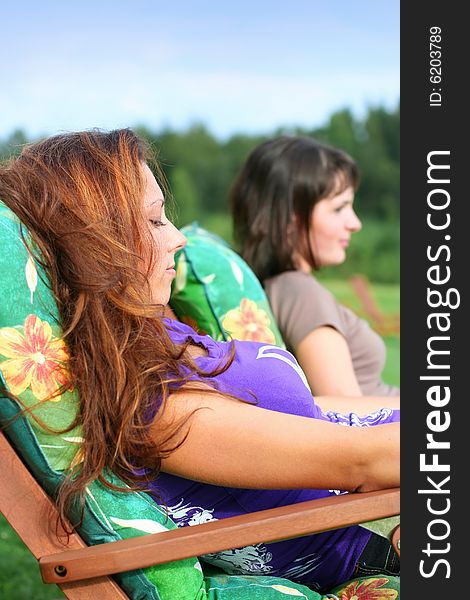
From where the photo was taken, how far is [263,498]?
1864mm

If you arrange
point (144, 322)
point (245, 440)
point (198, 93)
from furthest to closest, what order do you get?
Result: 1. point (198, 93)
2. point (144, 322)
3. point (245, 440)

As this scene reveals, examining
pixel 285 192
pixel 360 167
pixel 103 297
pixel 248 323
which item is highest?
pixel 360 167

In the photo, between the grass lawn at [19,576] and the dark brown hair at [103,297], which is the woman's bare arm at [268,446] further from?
the grass lawn at [19,576]

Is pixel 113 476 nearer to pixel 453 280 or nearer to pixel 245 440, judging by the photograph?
pixel 245 440

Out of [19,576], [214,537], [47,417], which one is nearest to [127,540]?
[214,537]

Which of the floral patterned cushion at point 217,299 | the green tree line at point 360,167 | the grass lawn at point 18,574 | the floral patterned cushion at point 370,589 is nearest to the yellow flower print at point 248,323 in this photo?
the floral patterned cushion at point 217,299

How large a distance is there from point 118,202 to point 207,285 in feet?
4.43

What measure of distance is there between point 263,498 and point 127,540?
1.02 ft

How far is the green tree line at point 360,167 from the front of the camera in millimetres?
13906

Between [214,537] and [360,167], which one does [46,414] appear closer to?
[214,537]

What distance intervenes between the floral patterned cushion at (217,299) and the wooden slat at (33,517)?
1396 millimetres

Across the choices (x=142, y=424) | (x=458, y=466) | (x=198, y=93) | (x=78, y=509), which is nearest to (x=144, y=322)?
(x=142, y=424)

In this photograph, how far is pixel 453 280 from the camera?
1795 mm

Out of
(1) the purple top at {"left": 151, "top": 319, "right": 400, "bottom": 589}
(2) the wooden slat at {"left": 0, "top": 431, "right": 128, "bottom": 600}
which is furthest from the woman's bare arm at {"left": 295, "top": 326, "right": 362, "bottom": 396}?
(2) the wooden slat at {"left": 0, "top": 431, "right": 128, "bottom": 600}
